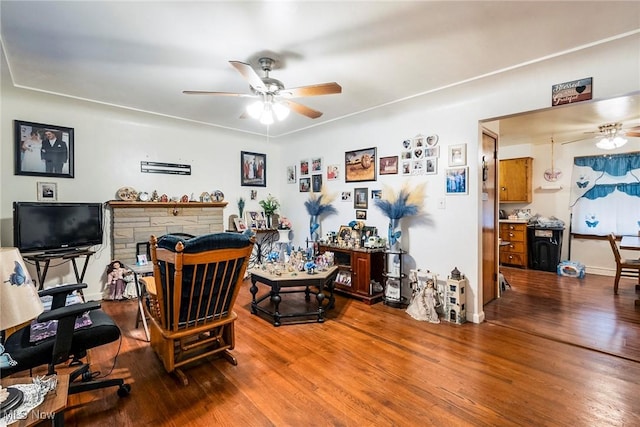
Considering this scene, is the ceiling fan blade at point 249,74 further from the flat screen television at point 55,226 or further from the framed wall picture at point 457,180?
the flat screen television at point 55,226

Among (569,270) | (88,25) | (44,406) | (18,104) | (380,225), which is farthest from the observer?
(569,270)

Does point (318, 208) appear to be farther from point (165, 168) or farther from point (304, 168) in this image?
point (165, 168)

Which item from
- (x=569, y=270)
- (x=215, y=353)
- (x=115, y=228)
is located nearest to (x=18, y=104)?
(x=115, y=228)

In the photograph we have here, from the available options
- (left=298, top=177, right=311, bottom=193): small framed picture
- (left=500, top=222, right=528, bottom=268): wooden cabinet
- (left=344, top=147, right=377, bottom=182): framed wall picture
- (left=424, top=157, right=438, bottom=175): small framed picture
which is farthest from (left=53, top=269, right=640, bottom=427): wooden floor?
(left=298, top=177, right=311, bottom=193): small framed picture

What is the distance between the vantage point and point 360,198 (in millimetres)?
4516

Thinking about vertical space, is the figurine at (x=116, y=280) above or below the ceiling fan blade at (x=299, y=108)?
below

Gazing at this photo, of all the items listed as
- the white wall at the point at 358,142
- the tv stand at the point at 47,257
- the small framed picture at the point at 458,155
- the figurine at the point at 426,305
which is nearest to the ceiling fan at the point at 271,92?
the white wall at the point at 358,142

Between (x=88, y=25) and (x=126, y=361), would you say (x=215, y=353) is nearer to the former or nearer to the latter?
(x=126, y=361)

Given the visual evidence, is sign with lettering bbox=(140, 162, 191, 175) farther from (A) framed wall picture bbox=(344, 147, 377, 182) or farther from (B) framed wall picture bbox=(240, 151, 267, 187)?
(A) framed wall picture bbox=(344, 147, 377, 182)

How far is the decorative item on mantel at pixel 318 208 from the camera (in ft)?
16.3

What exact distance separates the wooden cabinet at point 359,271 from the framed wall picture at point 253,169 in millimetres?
2183

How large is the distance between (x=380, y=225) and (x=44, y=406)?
374 centimetres

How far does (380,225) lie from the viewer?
4.27 meters

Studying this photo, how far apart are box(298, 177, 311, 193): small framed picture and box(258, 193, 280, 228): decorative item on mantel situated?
65 centimetres
